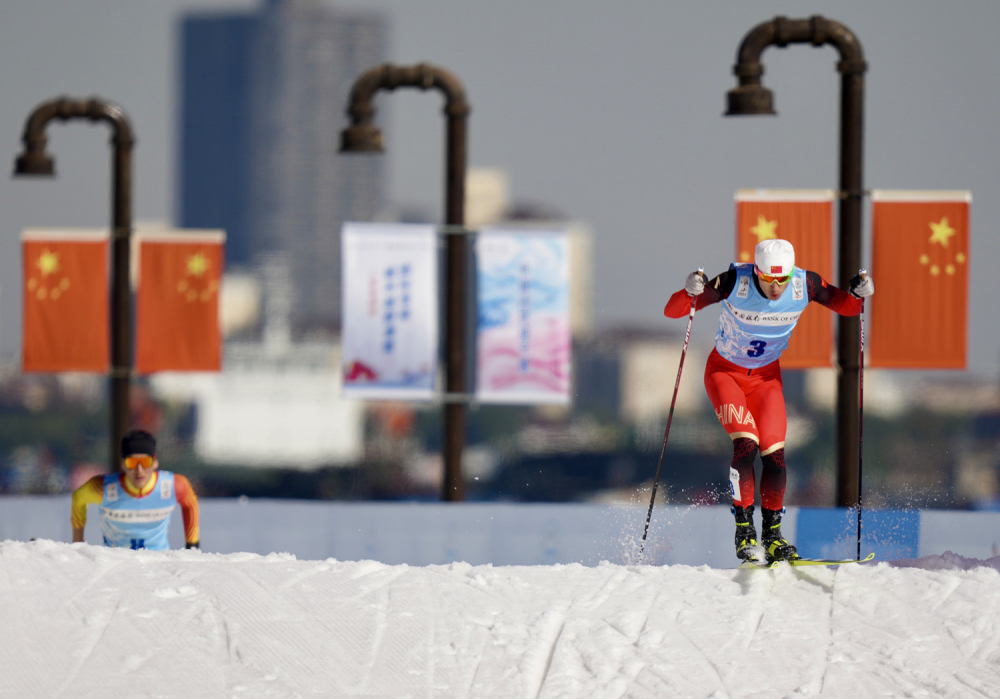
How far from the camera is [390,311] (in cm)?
1190

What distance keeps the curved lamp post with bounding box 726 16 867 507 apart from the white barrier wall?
3.47 ft

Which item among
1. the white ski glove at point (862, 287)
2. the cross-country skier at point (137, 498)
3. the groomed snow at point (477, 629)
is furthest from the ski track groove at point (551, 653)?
the cross-country skier at point (137, 498)

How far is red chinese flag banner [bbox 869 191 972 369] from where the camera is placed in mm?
11281

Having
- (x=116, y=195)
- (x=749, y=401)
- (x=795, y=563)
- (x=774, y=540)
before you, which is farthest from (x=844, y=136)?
(x=116, y=195)

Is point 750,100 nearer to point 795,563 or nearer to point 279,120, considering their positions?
point 795,563

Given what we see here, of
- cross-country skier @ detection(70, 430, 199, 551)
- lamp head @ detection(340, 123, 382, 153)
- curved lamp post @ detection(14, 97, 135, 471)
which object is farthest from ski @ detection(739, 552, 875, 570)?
curved lamp post @ detection(14, 97, 135, 471)

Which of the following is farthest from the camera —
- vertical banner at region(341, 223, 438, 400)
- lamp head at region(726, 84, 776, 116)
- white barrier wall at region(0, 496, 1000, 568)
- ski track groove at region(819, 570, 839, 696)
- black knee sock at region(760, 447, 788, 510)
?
vertical banner at region(341, 223, 438, 400)

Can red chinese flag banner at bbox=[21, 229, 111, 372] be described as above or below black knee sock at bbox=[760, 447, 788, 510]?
above

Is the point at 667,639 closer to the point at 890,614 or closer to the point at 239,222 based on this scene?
the point at 890,614

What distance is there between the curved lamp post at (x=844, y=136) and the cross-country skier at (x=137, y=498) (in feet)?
19.3

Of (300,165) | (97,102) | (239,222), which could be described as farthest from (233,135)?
(97,102)

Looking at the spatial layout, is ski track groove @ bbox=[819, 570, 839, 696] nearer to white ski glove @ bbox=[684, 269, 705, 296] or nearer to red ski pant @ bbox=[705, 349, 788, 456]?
red ski pant @ bbox=[705, 349, 788, 456]

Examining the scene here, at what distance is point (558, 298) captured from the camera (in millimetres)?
11922

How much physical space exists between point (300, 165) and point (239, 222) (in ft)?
76.8
